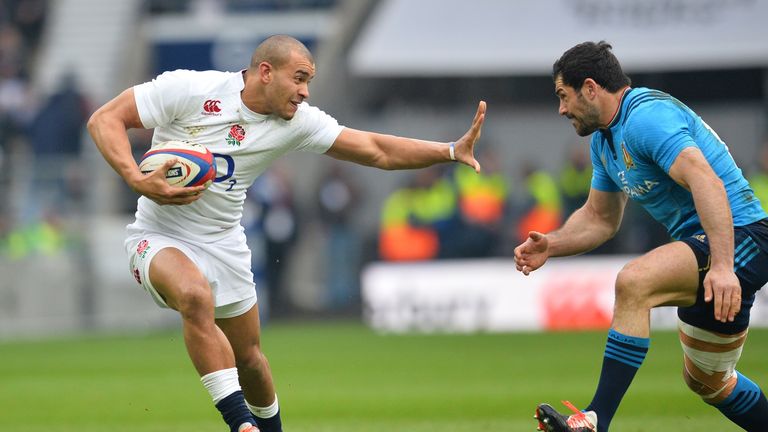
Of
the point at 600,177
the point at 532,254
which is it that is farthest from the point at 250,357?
the point at 600,177

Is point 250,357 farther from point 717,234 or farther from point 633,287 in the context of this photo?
point 717,234

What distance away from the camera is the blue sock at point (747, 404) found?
23.8ft

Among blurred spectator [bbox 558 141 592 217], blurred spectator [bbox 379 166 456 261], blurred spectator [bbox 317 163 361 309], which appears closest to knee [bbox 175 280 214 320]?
blurred spectator [bbox 379 166 456 261]

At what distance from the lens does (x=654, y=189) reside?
Result: 6992mm

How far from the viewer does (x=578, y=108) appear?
6.99 m

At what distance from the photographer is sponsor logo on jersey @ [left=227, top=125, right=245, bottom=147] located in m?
7.68

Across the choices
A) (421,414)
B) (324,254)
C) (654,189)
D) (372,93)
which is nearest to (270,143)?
(654,189)

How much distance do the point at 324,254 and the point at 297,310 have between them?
3.71ft

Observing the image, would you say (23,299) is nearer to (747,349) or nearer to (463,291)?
(463,291)

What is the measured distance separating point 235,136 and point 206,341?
1258mm

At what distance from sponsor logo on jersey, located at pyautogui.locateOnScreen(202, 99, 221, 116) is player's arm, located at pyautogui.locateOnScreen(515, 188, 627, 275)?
194 centimetres

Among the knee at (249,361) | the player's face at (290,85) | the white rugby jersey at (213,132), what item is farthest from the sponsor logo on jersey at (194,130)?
the knee at (249,361)

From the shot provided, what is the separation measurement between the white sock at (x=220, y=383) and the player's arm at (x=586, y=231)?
1.76 meters

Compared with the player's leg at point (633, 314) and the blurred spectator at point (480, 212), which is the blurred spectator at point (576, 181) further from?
the player's leg at point (633, 314)
